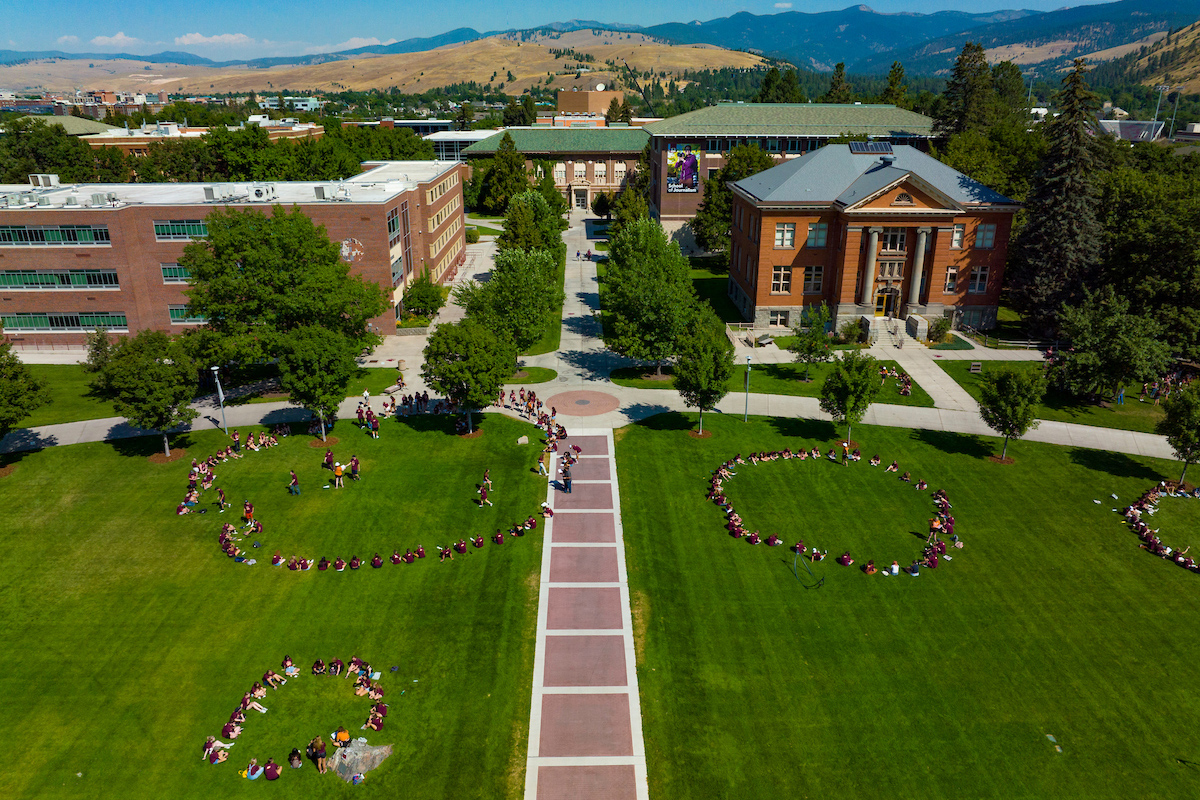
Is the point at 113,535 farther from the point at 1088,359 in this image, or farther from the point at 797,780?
the point at 1088,359

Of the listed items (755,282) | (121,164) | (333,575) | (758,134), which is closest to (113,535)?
(333,575)

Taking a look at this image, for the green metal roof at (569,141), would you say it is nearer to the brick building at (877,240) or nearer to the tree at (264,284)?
the brick building at (877,240)

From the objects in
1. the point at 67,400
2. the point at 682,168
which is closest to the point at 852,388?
the point at 67,400

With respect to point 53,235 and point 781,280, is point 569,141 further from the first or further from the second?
point 53,235

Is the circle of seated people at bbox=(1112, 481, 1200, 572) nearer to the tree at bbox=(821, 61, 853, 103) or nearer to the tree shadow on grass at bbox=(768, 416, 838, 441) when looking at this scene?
the tree shadow on grass at bbox=(768, 416, 838, 441)

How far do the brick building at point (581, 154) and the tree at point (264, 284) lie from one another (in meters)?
87.5

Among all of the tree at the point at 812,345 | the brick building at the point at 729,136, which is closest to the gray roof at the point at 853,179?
the tree at the point at 812,345

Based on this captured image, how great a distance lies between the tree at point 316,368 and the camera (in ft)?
152

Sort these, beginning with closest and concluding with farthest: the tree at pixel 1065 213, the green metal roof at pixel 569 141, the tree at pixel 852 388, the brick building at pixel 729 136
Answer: the tree at pixel 852 388 < the tree at pixel 1065 213 < the brick building at pixel 729 136 < the green metal roof at pixel 569 141

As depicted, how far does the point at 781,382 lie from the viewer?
5934 cm

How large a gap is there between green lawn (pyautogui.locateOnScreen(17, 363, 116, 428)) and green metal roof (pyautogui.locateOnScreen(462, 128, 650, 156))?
90.9 m

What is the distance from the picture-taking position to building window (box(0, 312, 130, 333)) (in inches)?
2544

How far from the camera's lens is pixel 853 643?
3122 cm

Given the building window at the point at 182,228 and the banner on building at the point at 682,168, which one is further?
the banner on building at the point at 682,168
